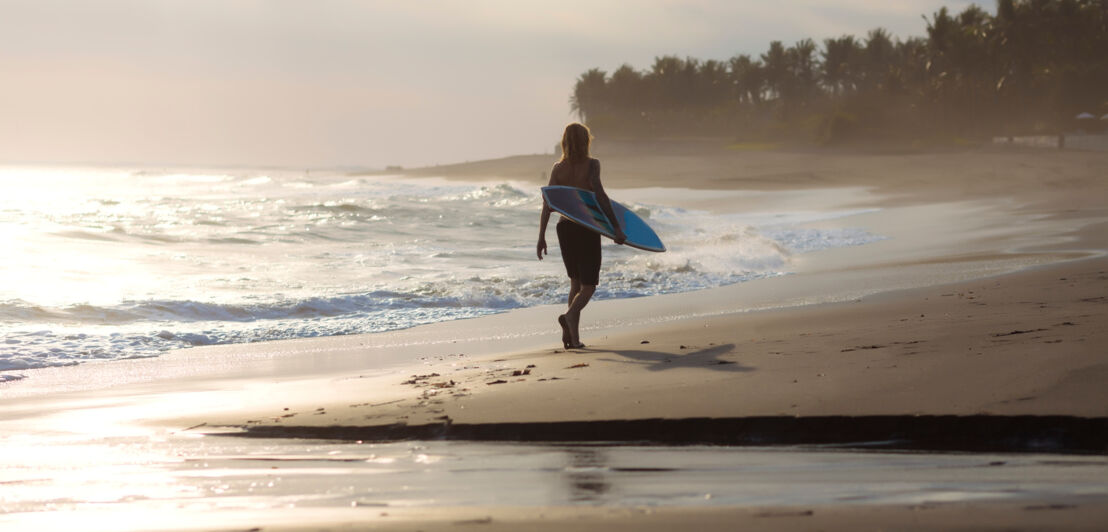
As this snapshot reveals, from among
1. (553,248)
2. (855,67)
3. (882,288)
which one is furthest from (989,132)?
(882,288)

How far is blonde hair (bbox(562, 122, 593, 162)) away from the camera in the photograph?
6.75 metres

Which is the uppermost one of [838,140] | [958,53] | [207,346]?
[958,53]

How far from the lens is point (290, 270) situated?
1327 cm

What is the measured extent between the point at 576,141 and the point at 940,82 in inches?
2839

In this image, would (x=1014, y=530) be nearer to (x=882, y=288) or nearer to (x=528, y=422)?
(x=528, y=422)

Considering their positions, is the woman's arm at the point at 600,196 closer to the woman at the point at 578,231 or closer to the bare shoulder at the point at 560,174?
the woman at the point at 578,231

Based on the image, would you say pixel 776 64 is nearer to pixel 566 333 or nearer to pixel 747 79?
pixel 747 79

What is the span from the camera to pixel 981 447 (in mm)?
3738

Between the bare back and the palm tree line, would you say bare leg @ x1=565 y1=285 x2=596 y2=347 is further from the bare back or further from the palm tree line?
the palm tree line

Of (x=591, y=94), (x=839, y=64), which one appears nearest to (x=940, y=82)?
(x=839, y=64)

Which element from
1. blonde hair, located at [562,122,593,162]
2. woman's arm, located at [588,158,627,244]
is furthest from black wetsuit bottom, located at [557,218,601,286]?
blonde hair, located at [562,122,593,162]

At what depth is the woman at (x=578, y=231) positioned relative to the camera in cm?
675

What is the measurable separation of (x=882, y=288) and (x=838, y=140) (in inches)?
2376

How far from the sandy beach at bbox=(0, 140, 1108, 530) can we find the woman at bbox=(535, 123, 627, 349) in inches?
12.1
